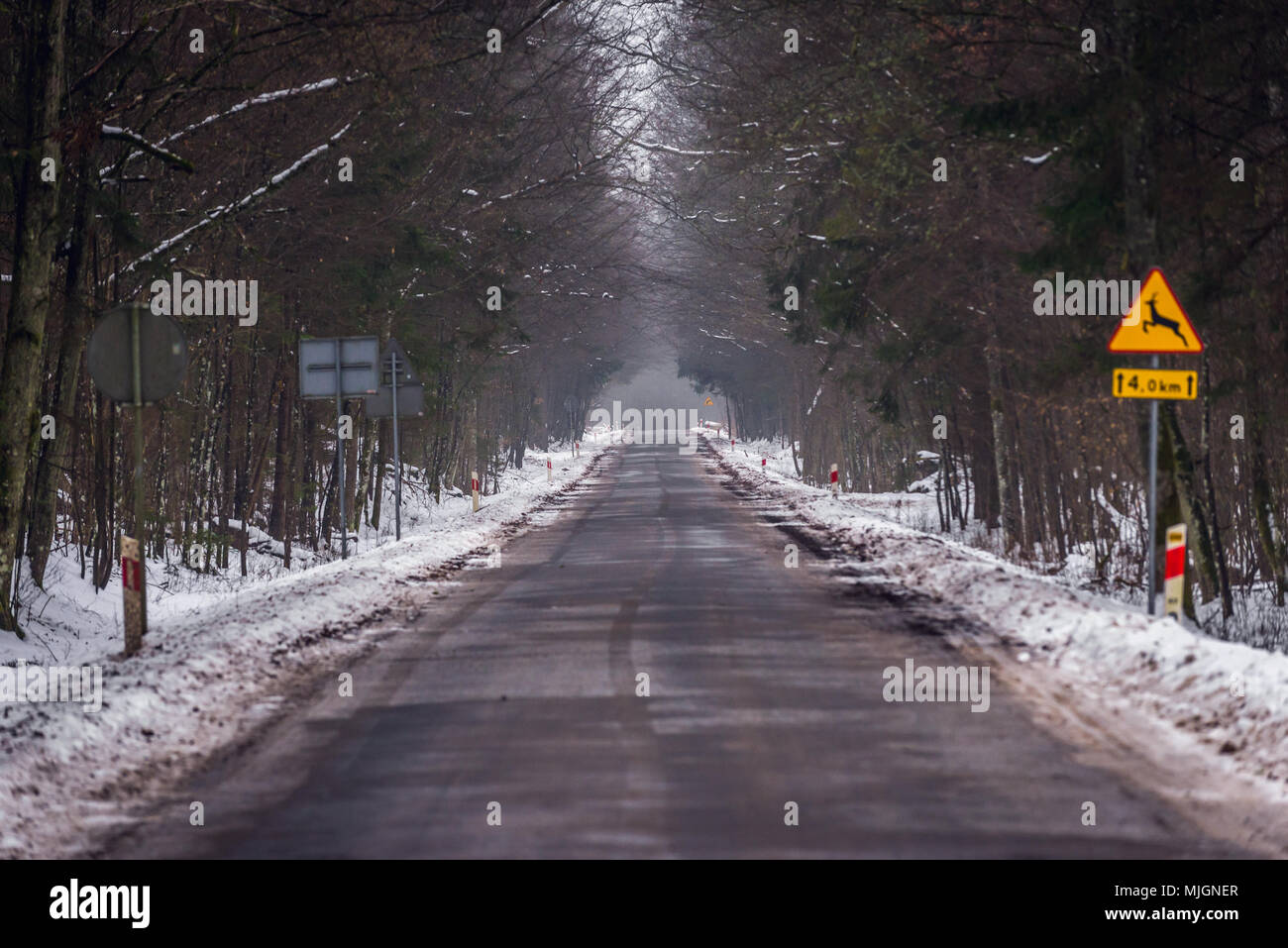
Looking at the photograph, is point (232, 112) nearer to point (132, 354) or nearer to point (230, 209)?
point (230, 209)

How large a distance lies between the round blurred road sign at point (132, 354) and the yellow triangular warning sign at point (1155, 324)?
26.5 feet

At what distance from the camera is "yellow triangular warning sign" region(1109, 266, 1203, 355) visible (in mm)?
13906

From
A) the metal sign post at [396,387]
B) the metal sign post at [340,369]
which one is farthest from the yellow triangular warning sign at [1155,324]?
the metal sign post at [396,387]

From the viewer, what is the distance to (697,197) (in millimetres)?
40406

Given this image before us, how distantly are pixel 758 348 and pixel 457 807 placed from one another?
7099cm

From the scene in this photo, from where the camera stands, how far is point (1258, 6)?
55.9 feet

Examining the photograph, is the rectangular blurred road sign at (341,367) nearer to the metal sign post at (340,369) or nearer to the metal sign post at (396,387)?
the metal sign post at (340,369)

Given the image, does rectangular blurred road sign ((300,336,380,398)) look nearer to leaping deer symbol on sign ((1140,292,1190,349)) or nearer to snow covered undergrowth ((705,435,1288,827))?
snow covered undergrowth ((705,435,1288,827))

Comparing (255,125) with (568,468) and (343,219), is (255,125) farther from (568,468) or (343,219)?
(568,468)

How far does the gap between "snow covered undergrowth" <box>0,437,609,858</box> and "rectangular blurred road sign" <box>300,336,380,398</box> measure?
8.74 feet

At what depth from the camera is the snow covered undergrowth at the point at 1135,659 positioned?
926cm

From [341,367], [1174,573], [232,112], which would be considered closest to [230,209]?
[232,112]

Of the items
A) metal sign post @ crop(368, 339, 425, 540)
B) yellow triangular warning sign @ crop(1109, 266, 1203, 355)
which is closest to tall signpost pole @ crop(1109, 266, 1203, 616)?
yellow triangular warning sign @ crop(1109, 266, 1203, 355)
